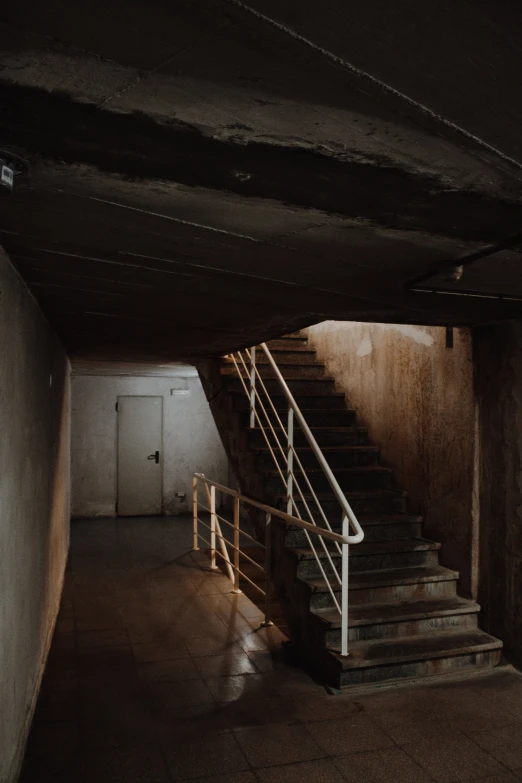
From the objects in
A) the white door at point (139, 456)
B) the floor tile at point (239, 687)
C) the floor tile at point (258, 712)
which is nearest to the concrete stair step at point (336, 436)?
the floor tile at point (239, 687)

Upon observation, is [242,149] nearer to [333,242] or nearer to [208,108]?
[208,108]

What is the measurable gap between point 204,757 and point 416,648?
5.46ft

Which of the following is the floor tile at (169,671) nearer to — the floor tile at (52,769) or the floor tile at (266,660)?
the floor tile at (266,660)

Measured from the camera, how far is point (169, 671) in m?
4.06

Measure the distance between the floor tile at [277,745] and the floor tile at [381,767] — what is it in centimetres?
16

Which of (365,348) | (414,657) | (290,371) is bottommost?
(414,657)

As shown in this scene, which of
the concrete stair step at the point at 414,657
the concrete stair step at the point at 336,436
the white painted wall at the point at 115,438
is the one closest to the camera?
the concrete stair step at the point at 414,657

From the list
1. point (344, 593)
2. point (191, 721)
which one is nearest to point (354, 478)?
point (344, 593)

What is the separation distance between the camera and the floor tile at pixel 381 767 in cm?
287

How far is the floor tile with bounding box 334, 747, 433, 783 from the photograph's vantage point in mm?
2871

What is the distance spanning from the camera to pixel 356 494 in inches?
207

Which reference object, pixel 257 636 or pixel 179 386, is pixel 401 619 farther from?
pixel 179 386

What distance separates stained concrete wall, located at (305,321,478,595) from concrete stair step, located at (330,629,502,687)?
486 mm

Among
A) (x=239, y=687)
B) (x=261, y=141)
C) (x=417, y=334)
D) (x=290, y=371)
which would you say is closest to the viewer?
(x=261, y=141)
